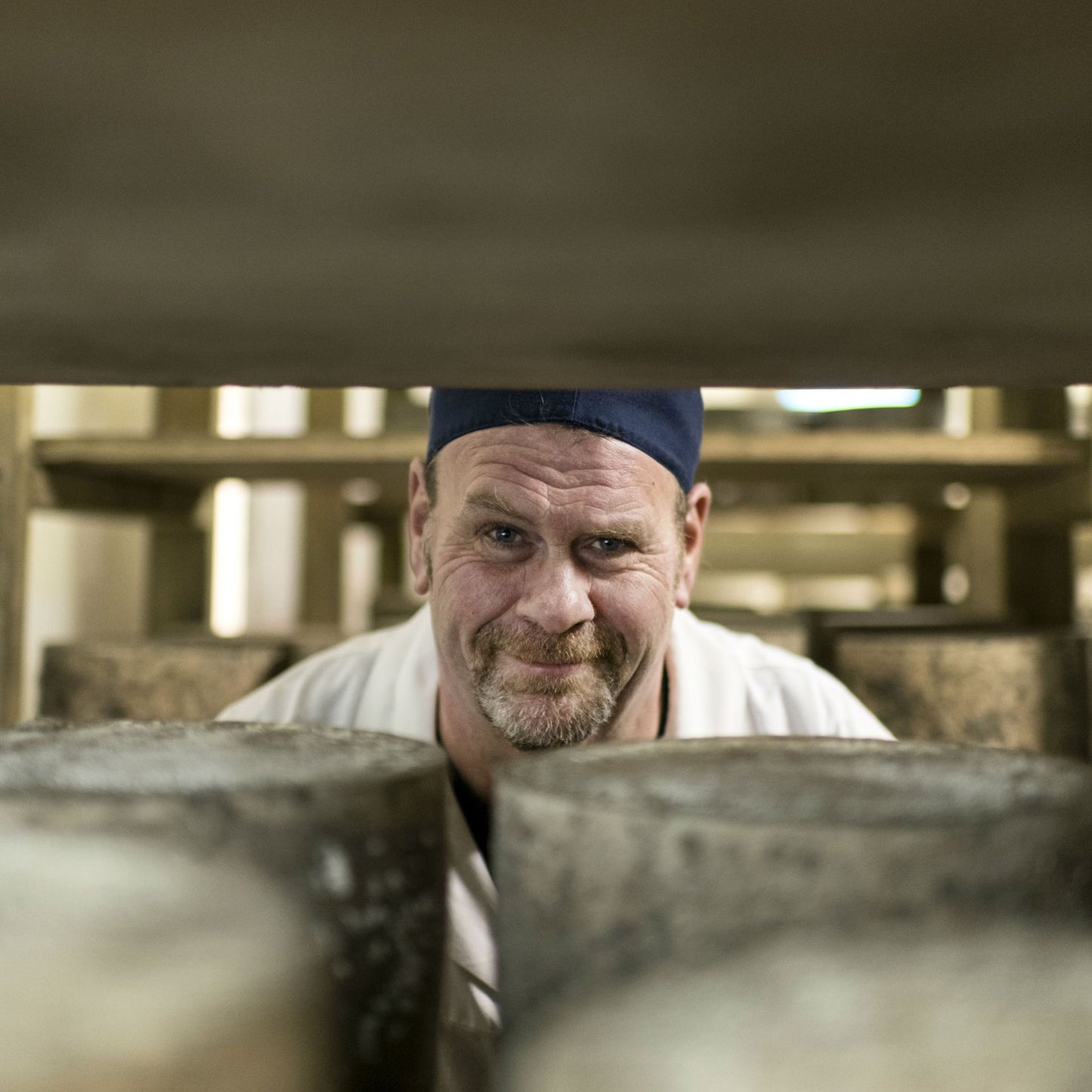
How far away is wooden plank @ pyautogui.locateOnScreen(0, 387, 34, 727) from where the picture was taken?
6.52 ft

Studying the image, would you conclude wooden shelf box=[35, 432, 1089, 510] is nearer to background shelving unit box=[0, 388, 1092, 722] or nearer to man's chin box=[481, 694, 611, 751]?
background shelving unit box=[0, 388, 1092, 722]

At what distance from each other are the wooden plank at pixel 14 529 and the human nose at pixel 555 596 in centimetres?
125

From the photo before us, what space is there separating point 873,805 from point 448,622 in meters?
0.89

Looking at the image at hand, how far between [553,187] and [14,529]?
1920 millimetres

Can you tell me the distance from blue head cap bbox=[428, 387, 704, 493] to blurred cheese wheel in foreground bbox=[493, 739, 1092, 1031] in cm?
77

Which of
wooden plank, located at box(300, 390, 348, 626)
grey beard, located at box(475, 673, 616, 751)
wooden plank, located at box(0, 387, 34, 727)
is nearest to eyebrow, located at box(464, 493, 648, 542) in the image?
grey beard, located at box(475, 673, 616, 751)

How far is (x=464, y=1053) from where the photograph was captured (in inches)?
28.9

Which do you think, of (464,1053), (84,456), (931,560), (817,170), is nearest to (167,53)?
(817,170)

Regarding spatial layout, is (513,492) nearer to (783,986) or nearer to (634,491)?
(634,491)

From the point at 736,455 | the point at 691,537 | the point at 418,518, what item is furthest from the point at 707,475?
the point at 418,518

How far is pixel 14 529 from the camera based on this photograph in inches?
78.9

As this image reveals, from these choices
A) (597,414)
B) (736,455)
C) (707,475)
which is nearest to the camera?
(597,414)

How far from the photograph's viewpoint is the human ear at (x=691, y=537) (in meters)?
1.32

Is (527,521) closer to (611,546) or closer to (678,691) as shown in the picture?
(611,546)
